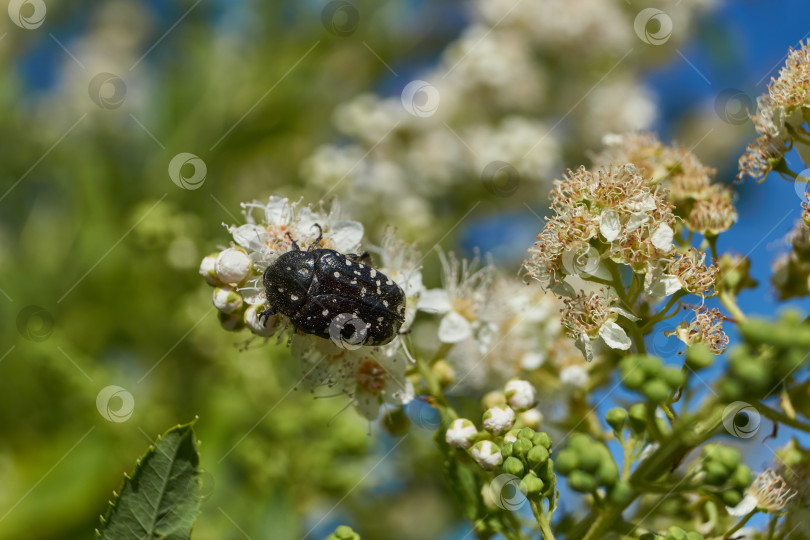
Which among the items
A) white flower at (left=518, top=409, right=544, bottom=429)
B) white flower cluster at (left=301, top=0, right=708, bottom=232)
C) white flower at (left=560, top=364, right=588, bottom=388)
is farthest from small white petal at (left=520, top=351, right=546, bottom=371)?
white flower cluster at (left=301, top=0, right=708, bottom=232)

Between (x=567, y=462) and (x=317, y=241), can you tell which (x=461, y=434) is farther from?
(x=317, y=241)

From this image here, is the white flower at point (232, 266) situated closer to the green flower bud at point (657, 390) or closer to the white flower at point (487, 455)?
the white flower at point (487, 455)

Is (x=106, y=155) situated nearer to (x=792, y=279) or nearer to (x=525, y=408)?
(x=525, y=408)

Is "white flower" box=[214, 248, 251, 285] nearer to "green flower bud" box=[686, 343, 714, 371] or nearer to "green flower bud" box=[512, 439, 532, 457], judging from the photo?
"green flower bud" box=[512, 439, 532, 457]

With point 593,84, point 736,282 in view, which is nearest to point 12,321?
point 736,282

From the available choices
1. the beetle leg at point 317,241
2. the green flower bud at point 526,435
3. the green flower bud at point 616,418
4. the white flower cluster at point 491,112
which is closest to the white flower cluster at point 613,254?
the green flower bud at point 616,418

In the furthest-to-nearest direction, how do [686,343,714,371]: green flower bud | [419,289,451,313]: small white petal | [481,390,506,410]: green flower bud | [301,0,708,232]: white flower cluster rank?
[301,0,708,232]: white flower cluster → [419,289,451,313]: small white petal → [481,390,506,410]: green flower bud → [686,343,714,371]: green flower bud

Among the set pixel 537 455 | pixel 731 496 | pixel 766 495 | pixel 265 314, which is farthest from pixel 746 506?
pixel 265 314
